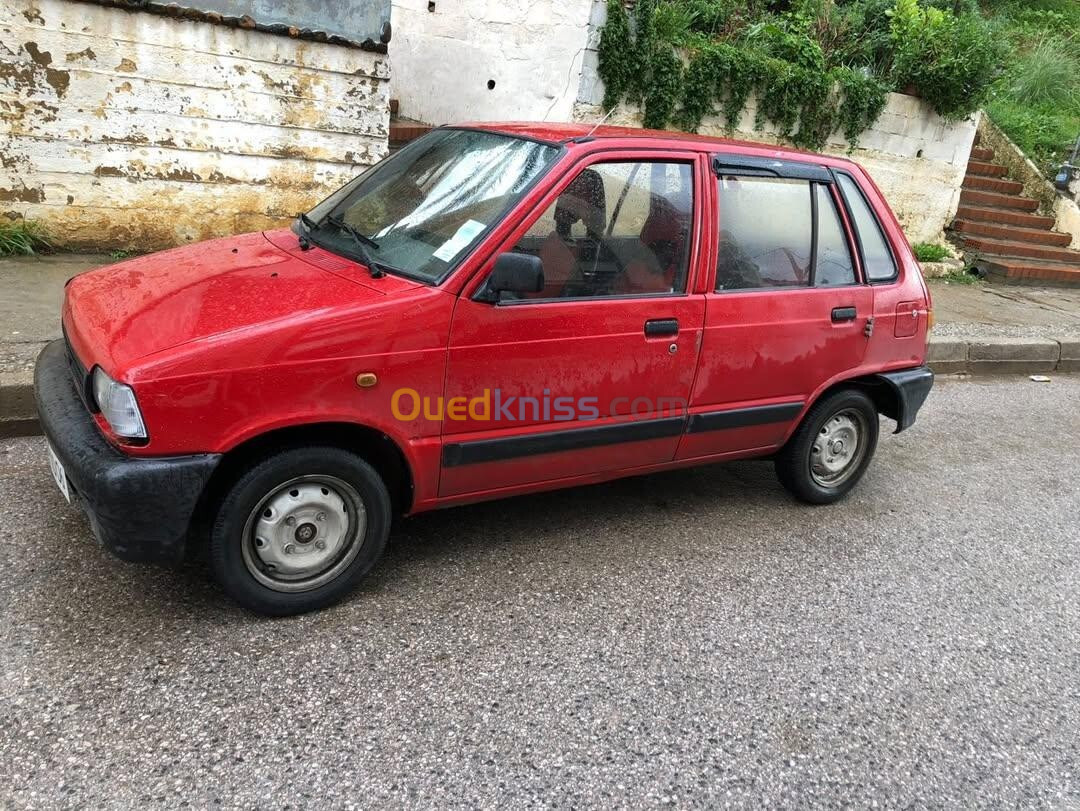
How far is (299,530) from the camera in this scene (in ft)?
9.98

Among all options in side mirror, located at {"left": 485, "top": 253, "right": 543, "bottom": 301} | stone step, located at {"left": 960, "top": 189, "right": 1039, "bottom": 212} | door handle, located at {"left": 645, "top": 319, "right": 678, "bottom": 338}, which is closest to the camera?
side mirror, located at {"left": 485, "top": 253, "right": 543, "bottom": 301}

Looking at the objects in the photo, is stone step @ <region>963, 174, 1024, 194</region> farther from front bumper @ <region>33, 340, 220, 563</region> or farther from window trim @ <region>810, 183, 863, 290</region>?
front bumper @ <region>33, 340, 220, 563</region>

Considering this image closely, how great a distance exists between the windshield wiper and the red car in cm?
1

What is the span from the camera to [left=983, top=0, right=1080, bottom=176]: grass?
42.2 feet

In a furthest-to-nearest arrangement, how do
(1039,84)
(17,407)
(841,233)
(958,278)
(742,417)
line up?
(1039,84) < (958,278) < (17,407) < (841,233) < (742,417)

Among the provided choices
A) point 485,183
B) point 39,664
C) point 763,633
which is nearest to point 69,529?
point 39,664

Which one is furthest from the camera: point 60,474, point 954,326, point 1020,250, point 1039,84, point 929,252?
point 1039,84

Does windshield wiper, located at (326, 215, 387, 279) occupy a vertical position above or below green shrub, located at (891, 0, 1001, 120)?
below

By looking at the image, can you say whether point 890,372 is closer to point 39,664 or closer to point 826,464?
point 826,464

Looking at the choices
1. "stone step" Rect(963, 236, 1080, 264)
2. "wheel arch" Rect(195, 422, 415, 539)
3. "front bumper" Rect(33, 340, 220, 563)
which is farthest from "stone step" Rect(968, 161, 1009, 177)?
"front bumper" Rect(33, 340, 220, 563)

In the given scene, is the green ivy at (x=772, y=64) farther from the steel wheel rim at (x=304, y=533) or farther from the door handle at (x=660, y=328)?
the steel wheel rim at (x=304, y=533)

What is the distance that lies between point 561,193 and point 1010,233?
1068 cm

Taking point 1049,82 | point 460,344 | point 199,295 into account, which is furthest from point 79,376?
point 1049,82

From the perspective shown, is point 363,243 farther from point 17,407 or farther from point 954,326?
point 954,326
